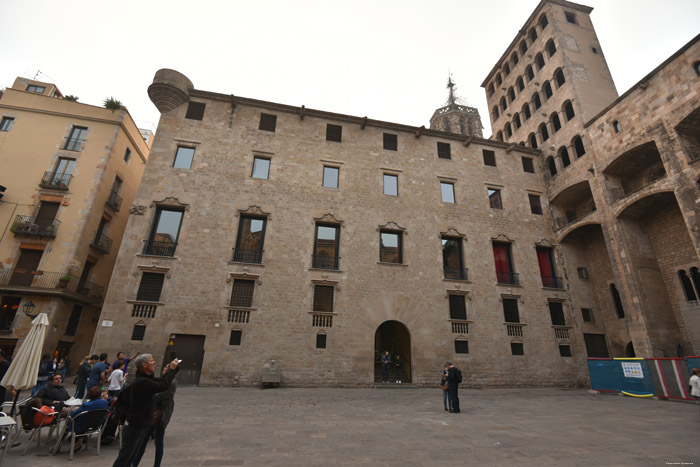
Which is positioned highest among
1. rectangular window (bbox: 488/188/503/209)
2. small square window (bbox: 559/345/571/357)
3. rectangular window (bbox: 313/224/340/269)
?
rectangular window (bbox: 488/188/503/209)

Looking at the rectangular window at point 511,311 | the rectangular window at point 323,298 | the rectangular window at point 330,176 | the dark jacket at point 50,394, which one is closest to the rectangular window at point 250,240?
the rectangular window at point 323,298

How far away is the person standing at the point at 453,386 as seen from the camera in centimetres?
1000

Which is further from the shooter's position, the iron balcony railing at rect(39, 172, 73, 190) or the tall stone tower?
the tall stone tower

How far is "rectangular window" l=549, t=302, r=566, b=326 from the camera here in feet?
62.8

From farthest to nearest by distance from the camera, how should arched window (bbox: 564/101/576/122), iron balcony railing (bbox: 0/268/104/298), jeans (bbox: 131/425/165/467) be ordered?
arched window (bbox: 564/101/576/122) → iron balcony railing (bbox: 0/268/104/298) → jeans (bbox: 131/425/165/467)

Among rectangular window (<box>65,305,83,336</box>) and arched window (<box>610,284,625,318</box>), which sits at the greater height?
arched window (<box>610,284,625,318</box>)

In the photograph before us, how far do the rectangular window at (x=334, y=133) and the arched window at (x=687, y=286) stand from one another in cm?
1986

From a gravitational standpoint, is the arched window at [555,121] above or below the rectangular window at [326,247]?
above

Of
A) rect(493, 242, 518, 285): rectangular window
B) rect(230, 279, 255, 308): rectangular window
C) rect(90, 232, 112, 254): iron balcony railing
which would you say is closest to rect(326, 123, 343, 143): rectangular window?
rect(230, 279, 255, 308): rectangular window

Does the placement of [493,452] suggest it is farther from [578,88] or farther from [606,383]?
[578,88]

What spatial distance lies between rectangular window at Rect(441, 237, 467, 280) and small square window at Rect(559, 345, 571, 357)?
666 centimetres

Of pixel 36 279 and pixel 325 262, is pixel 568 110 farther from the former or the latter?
pixel 36 279

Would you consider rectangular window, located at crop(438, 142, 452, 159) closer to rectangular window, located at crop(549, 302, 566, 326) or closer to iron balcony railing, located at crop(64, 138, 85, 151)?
rectangular window, located at crop(549, 302, 566, 326)

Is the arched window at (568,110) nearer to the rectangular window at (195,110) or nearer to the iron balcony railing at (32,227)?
the rectangular window at (195,110)
